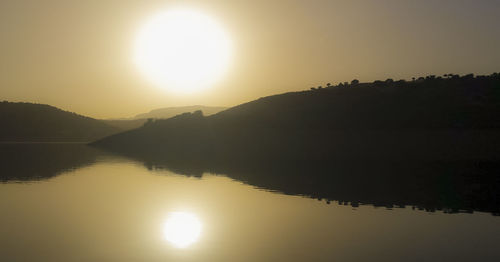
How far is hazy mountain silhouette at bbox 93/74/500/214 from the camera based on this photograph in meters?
55.9

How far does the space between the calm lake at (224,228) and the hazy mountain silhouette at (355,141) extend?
886cm

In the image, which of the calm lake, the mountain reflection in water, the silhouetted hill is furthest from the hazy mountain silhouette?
the calm lake

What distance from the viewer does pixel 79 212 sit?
120 ft

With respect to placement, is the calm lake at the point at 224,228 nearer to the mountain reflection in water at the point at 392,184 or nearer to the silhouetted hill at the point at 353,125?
the mountain reflection in water at the point at 392,184

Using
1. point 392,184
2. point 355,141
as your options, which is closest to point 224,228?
point 392,184

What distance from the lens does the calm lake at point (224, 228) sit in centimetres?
2403

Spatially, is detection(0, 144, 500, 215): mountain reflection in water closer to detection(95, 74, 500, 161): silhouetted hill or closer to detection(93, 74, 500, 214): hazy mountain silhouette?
detection(93, 74, 500, 214): hazy mountain silhouette

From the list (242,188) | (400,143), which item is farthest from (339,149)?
(242,188)

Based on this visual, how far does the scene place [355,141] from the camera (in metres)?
135

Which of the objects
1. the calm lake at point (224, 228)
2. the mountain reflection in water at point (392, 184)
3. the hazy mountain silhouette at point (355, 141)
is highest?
the hazy mountain silhouette at point (355, 141)

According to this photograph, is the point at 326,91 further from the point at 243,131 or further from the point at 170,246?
the point at 170,246

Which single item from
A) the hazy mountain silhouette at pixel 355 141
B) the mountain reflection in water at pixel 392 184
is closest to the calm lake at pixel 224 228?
the mountain reflection in water at pixel 392 184

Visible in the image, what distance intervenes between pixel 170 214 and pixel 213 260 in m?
13.4

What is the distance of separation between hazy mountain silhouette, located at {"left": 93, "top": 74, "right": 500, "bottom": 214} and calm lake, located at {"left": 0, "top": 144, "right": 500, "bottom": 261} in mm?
8859
